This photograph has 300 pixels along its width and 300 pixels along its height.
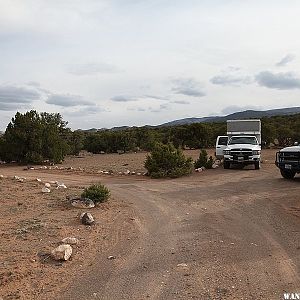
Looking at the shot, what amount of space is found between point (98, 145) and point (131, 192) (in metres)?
29.7

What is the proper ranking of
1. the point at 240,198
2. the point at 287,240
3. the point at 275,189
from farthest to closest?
the point at 275,189
the point at 240,198
the point at 287,240

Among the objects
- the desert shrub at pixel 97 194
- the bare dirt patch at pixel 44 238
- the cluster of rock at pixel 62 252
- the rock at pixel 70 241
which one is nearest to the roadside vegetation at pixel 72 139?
the desert shrub at pixel 97 194

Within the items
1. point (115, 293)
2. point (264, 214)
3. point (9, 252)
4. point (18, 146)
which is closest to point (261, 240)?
point (264, 214)

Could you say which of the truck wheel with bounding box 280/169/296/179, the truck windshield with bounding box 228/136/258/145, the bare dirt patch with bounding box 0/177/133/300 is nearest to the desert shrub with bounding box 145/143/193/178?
the truck windshield with bounding box 228/136/258/145

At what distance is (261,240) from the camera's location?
773cm

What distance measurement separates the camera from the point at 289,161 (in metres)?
16.5

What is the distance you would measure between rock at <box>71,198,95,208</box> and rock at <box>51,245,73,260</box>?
4261mm

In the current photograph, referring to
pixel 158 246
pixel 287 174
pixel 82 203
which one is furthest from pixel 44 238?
pixel 287 174

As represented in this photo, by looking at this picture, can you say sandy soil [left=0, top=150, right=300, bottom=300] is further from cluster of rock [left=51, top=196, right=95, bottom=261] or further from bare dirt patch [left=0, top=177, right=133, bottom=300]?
cluster of rock [left=51, top=196, right=95, bottom=261]

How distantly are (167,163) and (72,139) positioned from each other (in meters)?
21.2

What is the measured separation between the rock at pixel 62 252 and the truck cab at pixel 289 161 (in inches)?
455

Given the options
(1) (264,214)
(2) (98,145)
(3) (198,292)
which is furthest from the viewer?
(2) (98,145)

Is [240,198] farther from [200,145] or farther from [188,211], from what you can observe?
[200,145]

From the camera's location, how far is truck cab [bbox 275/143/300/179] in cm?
1623
